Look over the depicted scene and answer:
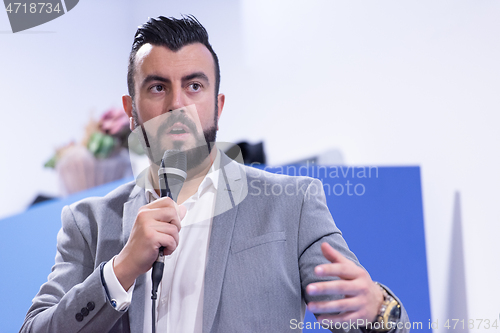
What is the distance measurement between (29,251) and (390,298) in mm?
1527

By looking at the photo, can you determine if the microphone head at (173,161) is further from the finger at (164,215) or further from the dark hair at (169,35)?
the dark hair at (169,35)

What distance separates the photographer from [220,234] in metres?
1.11

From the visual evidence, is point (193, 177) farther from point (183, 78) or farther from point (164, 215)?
point (164, 215)

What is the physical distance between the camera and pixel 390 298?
34.8 inches

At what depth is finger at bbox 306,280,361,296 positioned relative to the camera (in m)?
0.76

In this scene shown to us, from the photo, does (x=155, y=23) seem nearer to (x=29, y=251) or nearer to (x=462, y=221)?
(x=29, y=251)

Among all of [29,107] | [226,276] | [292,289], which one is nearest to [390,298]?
[292,289]

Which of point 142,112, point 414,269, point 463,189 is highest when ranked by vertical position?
point 142,112

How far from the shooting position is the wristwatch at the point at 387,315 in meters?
0.86

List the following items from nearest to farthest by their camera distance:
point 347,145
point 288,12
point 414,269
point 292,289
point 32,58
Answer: point 292,289 < point 414,269 < point 347,145 < point 288,12 < point 32,58

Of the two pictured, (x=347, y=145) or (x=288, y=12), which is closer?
(x=347, y=145)

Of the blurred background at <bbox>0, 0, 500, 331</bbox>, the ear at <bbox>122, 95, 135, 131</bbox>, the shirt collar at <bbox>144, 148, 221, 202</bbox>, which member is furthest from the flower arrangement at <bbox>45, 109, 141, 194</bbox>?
the shirt collar at <bbox>144, 148, 221, 202</bbox>

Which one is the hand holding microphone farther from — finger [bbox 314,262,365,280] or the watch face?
the watch face

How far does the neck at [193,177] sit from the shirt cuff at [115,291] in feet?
1.13
